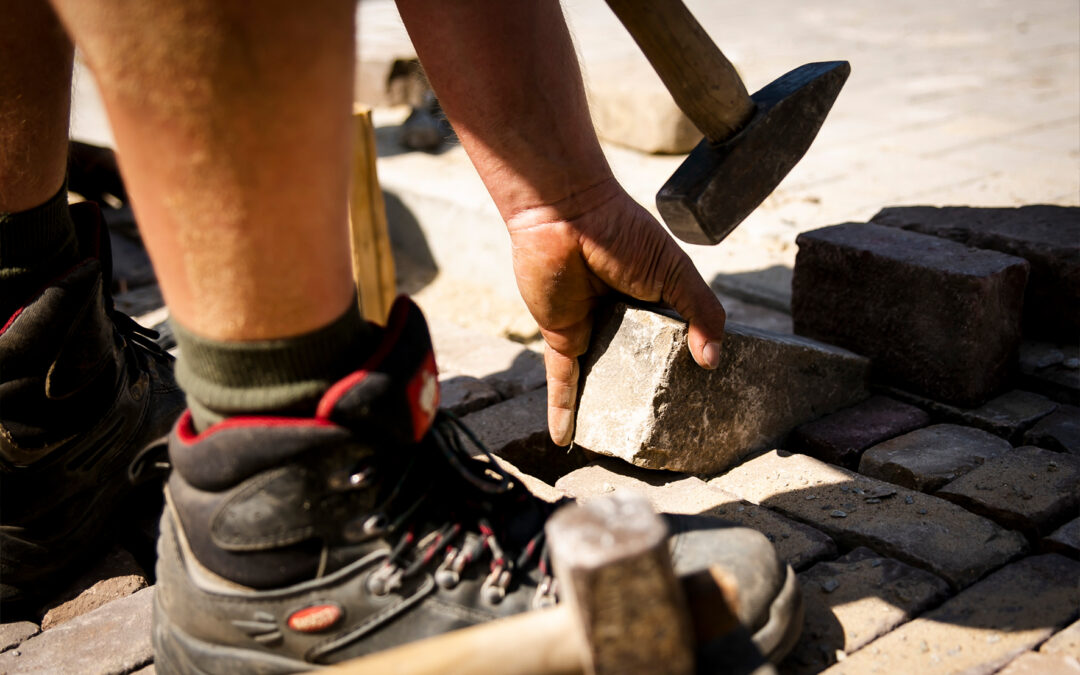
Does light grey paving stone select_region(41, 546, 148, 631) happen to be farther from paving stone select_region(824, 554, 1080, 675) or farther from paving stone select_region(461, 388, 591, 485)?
paving stone select_region(824, 554, 1080, 675)

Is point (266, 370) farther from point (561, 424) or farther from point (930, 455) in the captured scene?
point (930, 455)

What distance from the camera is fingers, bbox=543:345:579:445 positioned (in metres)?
2.07

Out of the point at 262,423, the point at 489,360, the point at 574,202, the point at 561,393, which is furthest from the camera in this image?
the point at 489,360

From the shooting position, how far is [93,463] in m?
1.88

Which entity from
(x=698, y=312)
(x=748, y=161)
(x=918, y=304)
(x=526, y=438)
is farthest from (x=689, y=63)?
(x=526, y=438)

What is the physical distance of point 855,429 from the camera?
2.14 m

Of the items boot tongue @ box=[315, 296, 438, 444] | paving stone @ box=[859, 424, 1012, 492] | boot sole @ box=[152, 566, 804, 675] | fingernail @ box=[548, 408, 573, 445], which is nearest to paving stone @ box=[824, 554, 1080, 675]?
boot sole @ box=[152, 566, 804, 675]

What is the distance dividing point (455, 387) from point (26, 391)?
1.11 metres

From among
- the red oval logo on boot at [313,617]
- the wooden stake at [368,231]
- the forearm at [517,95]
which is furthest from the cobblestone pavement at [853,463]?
the forearm at [517,95]

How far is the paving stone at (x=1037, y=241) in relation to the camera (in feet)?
7.46

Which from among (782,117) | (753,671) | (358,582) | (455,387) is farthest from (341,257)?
(455,387)

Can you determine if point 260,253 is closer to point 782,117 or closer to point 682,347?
point 682,347

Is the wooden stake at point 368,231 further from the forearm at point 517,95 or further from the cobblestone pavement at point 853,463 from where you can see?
the forearm at point 517,95

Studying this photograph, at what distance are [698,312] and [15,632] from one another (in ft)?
4.79
